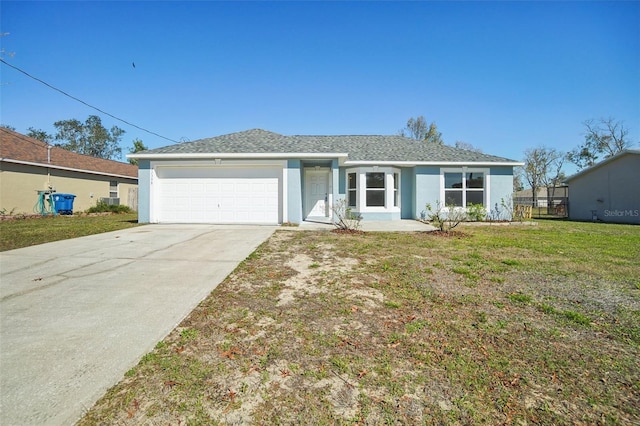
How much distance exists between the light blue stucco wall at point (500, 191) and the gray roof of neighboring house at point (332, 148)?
53 centimetres

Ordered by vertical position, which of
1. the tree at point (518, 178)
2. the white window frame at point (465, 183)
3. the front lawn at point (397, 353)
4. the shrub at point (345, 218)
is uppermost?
the tree at point (518, 178)

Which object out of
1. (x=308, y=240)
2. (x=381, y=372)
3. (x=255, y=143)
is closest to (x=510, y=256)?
(x=308, y=240)

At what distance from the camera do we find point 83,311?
347 centimetres

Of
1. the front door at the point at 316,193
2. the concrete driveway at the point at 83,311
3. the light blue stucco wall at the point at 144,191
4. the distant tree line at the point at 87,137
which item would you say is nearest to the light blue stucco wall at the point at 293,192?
the front door at the point at 316,193

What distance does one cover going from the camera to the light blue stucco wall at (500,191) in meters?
14.0

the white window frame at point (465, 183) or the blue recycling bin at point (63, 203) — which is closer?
the white window frame at point (465, 183)

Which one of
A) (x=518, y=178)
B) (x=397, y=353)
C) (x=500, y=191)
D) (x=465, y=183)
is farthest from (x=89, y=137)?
(x=518, y=178)

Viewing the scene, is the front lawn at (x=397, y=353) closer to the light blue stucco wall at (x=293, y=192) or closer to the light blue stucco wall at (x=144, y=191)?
the light blue stucco wall at (x=293, y=192)

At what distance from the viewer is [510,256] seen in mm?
6387

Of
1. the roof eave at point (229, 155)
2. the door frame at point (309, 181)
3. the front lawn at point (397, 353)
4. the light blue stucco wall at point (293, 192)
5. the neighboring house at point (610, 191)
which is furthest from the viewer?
the neighboring house at point (610, 191)

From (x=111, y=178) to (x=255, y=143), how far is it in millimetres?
16170

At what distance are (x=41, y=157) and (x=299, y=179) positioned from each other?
1741 cm

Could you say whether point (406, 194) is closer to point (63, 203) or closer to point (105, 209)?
point (105, 209)

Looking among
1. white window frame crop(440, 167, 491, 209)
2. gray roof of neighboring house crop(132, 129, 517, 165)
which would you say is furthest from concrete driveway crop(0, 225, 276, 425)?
white window frame crop(440, 167, 491, 209)
